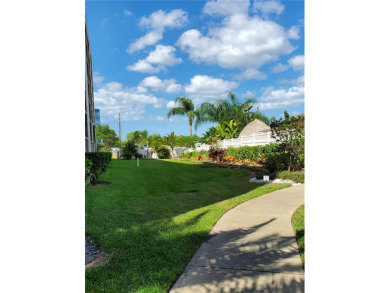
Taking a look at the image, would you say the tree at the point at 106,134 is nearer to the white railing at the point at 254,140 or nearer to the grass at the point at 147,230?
the white railing at the point at 254,140

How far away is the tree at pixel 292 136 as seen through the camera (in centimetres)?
991

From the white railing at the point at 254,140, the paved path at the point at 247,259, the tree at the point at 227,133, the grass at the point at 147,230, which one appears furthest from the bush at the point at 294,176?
the tree at the point at 227,133

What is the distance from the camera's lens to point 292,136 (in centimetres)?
1032

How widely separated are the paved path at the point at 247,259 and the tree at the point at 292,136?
582 cm

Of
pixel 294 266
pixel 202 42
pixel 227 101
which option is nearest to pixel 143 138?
pixel 227 101

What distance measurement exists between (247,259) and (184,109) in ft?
111

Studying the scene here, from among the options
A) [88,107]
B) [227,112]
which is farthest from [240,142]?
[227,112]
